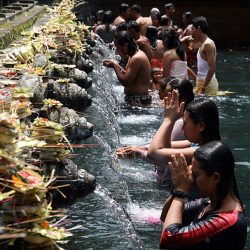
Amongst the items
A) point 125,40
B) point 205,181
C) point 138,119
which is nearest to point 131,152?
point 205,181

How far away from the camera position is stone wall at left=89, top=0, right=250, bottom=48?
22.7m

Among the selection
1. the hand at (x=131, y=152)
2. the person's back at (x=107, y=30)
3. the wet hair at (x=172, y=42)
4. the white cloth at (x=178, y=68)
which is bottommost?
the person's back at (x=107, y=30)

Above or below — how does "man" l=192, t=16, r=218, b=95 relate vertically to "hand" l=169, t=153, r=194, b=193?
below

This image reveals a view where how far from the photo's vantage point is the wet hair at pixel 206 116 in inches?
165

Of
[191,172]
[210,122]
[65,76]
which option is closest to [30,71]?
[65,76]

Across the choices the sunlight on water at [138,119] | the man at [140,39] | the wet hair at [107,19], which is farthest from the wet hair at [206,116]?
the wet hair at [107,19]

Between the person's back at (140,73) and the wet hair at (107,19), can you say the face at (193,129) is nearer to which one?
the person's back at (140,73)

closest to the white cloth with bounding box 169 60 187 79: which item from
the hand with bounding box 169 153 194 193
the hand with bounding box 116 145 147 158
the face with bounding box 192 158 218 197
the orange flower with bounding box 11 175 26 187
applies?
the hand with bounding box 116 145 147 158

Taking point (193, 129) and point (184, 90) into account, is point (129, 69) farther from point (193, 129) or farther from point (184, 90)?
point (193, 129)

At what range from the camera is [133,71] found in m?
9.58

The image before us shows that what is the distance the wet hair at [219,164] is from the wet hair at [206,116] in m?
0.61

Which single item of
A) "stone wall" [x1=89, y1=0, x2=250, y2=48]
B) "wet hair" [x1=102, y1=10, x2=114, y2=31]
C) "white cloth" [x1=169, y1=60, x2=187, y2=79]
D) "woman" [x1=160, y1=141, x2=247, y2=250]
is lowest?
"stone wall" [x1=89, y1=0, x2=250, y2=48]

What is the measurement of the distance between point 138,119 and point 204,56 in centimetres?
158

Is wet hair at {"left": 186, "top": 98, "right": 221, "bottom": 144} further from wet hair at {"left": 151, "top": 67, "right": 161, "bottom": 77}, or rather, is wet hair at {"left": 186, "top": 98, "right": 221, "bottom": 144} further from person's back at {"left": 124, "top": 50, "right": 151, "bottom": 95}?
wet hair at {"left": 151, "top": 67, "right": 161, "bottom": 77}
